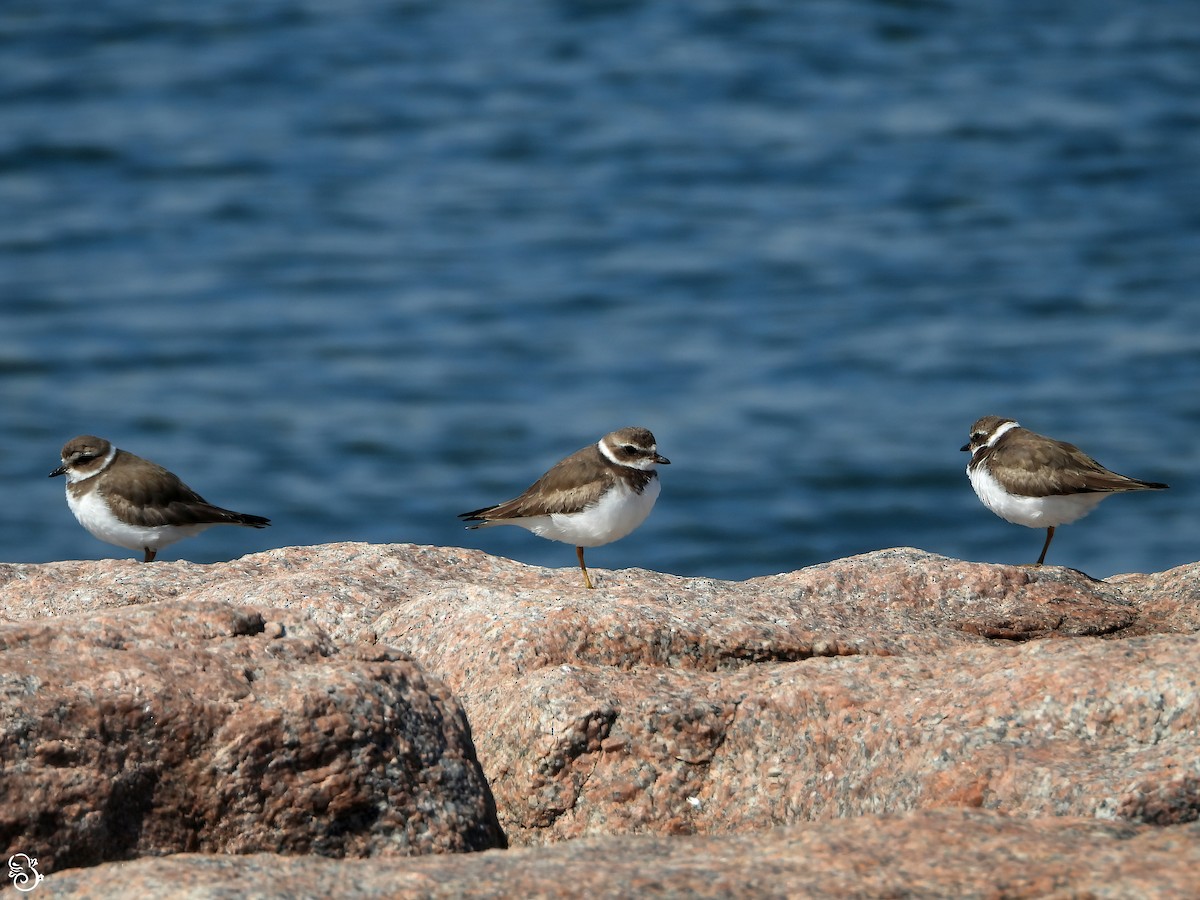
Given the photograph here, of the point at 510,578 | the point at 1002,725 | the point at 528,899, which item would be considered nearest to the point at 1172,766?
the point at 1002,725

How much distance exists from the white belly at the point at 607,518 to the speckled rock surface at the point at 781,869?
568 centimetres

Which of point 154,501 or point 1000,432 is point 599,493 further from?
point 154,501

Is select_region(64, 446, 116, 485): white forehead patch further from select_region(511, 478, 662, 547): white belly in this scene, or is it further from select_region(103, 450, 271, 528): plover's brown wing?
select_region(511, 478, 662, 547): white belly

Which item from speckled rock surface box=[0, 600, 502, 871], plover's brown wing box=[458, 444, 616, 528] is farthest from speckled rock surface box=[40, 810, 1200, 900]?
plover's brown wing box=[458, 444, 616, 528]

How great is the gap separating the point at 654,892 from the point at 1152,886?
1931mm

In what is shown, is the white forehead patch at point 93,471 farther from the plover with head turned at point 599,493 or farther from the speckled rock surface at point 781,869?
the speckled rock surface at point 781,869

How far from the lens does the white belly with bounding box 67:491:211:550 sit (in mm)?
14266

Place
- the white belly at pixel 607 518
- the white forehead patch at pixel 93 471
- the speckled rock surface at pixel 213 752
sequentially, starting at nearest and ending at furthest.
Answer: the speckled rock surface at pixel 213 752 → the white belly at pixel 607 518 → the white forehead patch at pixel 93 471

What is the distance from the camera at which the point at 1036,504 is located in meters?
13.5

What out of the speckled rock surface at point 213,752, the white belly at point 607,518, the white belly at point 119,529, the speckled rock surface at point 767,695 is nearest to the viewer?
the speckled rock surface at point 213,752

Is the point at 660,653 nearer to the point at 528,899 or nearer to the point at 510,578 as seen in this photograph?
the point at 510,578

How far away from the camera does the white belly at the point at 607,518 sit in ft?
→ 40.4

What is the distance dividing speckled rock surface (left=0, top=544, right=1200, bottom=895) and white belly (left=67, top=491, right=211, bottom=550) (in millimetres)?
3209

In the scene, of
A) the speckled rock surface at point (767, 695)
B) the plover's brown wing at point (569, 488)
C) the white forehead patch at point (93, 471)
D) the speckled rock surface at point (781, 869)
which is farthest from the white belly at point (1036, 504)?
the white forehead patch at point (93, 471)
